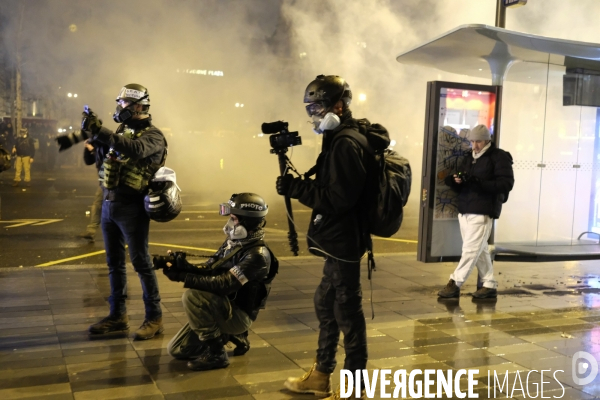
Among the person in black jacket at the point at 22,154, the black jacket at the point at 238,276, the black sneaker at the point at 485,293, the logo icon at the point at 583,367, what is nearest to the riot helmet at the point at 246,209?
the black jacket at the point at 238,276

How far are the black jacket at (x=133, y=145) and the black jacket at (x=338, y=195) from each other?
4.28 ft

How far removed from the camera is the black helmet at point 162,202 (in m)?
3.96

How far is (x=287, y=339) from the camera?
14.3 ft

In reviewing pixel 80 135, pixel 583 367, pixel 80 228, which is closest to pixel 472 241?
pixel 583 367

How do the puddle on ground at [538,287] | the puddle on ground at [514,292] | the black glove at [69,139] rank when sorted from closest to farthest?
the black glove at [69,139] → the puddle on ground at [514,292] → the puddle on ground at [538,287]

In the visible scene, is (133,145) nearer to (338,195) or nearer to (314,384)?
(338,195)

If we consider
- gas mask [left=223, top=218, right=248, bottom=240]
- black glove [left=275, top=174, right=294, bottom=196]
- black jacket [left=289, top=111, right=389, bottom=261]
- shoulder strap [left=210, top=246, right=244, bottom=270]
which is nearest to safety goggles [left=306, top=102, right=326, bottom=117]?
black jacket [left=289, top=111, right=389, bottom=261]

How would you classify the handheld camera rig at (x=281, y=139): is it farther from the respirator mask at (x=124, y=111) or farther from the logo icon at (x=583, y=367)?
the logo icon at (x=583, y=367)

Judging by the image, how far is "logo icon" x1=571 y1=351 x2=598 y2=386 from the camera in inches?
147

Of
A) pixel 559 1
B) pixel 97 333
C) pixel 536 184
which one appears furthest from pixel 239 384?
pixel 559 1

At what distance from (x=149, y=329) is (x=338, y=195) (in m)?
1.93

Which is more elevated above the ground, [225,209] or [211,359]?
[225,209]

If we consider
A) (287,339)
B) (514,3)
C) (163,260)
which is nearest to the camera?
(163,260)

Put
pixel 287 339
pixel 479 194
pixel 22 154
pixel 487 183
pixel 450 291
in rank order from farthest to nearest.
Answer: pixel 22 154 < pixel 450 291 < pixel 479 194 < pixel 487 183 < pixel 287 339
